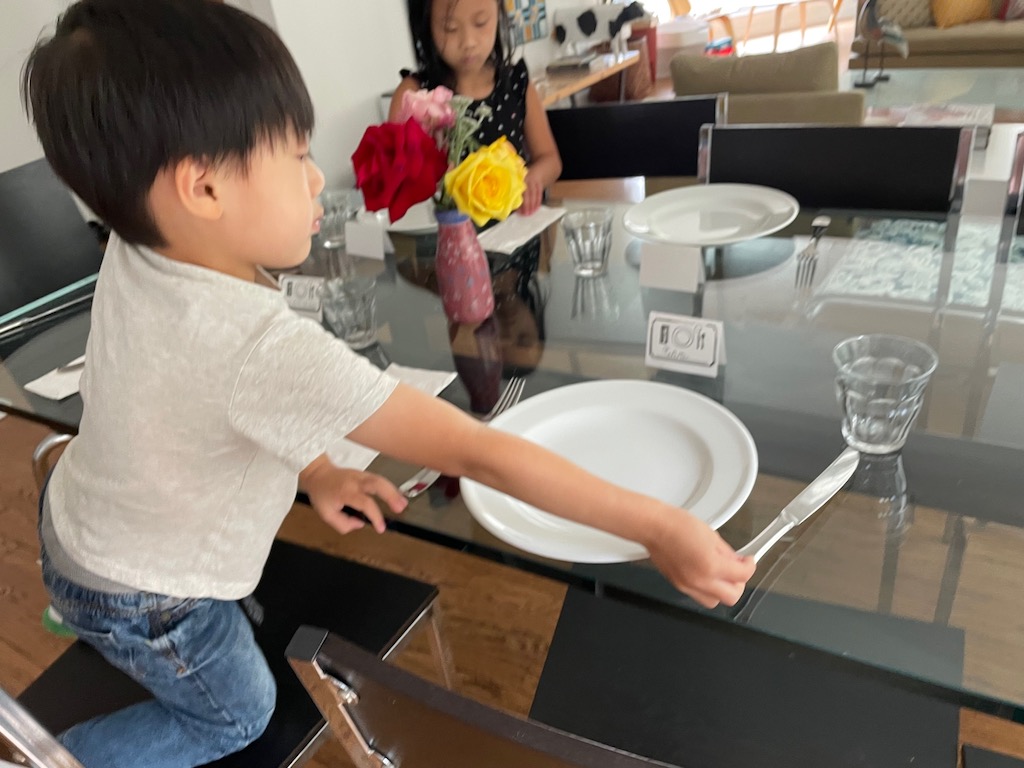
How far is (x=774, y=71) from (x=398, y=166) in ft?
7.26

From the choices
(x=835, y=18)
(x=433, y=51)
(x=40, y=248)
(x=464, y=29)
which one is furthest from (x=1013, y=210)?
(x=835, y=18)

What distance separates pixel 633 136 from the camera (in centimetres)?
191

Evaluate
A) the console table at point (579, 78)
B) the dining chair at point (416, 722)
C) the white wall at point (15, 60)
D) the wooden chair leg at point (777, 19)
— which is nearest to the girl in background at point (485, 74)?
the dining chair at point (416, 722)

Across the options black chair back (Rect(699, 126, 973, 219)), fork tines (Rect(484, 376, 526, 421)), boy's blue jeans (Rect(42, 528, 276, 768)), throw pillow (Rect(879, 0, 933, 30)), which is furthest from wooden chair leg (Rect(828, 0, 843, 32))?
boy's blue jeans (Rect(42, 528, 276, 768))

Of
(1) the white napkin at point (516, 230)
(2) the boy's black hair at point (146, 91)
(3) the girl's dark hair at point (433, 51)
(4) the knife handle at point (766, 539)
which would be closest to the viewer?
(2) the boy's black hair at point (146, 91)

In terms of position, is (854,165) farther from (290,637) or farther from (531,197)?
(290,637)

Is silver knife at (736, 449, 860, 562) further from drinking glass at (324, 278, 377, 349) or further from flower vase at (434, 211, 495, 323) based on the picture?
drinking glass at (324, 278, 377, 349)

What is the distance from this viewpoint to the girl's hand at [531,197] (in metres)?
1.65

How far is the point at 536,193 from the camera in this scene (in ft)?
5.56

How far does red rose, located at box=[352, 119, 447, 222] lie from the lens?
1.08 meters

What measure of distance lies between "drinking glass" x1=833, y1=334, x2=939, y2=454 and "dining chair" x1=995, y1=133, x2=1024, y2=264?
0.50 metres

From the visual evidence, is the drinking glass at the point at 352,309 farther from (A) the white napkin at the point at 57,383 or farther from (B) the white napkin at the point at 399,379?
(A) the white napkin at the point at 57,383

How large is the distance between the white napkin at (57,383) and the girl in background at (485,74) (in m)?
0.92

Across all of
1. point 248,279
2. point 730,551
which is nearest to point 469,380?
point 248,279
